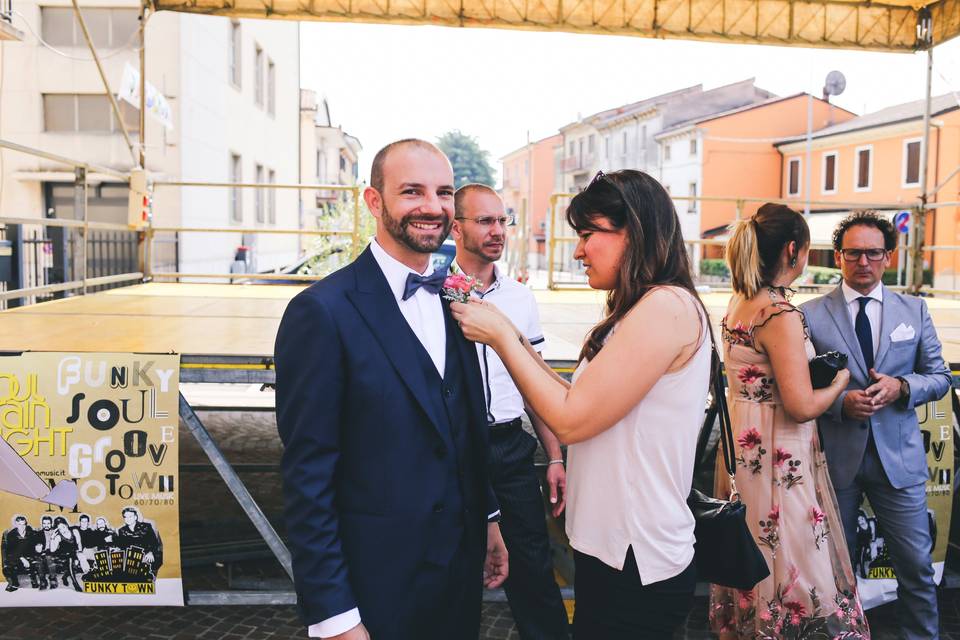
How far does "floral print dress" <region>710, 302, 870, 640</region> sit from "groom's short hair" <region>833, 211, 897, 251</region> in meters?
0.71

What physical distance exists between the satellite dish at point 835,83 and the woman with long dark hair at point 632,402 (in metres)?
44.5

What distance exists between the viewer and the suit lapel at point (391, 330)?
6.70ft

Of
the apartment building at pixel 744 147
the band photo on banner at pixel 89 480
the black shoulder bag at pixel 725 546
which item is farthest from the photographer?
the apartment building at pixel 744 147

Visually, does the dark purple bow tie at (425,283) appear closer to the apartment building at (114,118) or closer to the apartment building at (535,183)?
the apartment building at (114,118)

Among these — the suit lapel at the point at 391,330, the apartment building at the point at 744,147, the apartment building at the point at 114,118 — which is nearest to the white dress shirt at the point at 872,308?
the suit lapel at the point at 391,330

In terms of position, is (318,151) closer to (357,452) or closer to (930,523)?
(930,523)

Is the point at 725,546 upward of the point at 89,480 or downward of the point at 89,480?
upward

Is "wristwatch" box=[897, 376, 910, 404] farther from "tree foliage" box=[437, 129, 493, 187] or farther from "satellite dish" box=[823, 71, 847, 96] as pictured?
"tree foliage" box=[437, 129, 493, 187]

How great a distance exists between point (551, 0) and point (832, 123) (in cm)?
4100

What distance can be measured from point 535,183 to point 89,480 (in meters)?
76.3

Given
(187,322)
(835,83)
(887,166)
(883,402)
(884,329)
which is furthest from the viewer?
(835,83)

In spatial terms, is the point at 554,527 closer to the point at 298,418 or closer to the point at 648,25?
the point at 298,418

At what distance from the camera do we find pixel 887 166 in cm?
3450

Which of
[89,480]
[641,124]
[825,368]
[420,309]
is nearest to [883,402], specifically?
[825,368]
